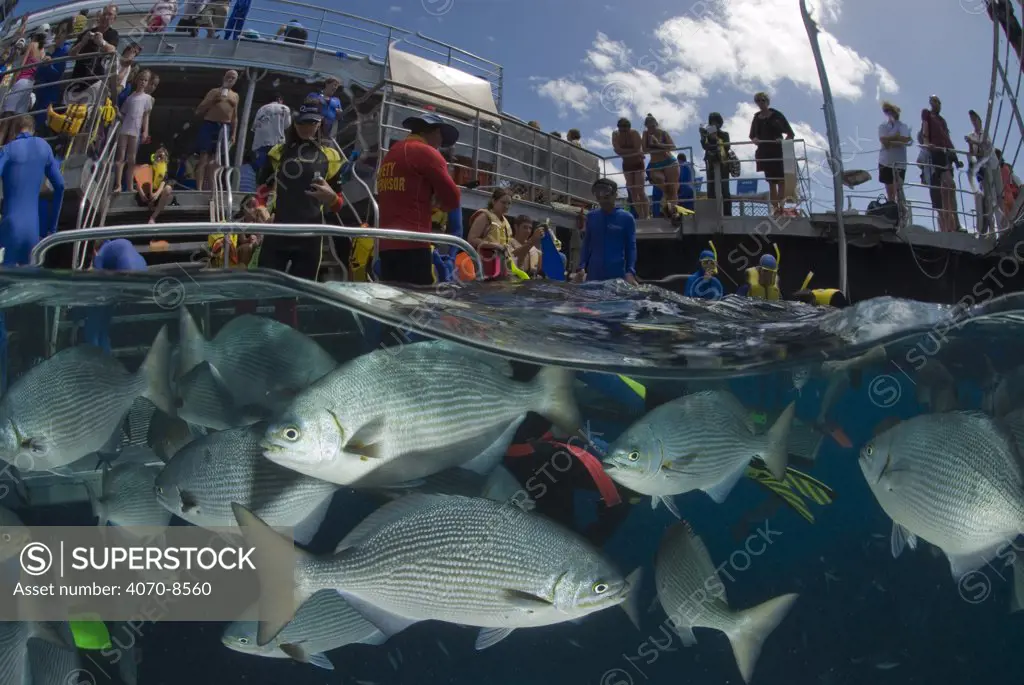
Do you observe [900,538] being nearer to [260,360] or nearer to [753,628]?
[753,628]

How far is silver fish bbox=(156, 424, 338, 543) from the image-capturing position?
323 centimetres

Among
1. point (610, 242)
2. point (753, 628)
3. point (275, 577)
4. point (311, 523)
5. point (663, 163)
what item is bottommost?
point (753, 628)

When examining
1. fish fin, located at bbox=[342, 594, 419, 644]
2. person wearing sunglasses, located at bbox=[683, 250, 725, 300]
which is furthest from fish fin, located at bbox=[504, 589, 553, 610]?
person wearing sunglasses, located at bbox=[683, 250, 725, 300]

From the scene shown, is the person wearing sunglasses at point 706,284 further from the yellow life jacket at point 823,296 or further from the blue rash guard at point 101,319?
the blue rash guard at point 101,319

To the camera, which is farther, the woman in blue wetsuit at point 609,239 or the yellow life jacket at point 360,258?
the woman in blue wetsuit at point 609,239

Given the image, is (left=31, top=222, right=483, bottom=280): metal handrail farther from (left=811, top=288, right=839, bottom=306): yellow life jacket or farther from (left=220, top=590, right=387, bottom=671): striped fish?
(left=811, top=288, right=839, bottom=306): yellow life jacket

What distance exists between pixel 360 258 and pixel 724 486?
11.7 ft

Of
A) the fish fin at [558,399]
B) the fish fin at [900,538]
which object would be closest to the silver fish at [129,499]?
the fish fin at [558,399]

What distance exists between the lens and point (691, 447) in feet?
12.1

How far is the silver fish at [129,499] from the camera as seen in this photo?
11.7 feet

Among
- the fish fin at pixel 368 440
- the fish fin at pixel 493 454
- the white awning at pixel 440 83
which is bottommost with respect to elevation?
the fish fin at pixel 493 454

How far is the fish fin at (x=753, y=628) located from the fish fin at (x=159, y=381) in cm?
279

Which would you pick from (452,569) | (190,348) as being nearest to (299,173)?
(190,348)

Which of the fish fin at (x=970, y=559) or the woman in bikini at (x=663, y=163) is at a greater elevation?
the woman in bikini at (x=663, y=163)
